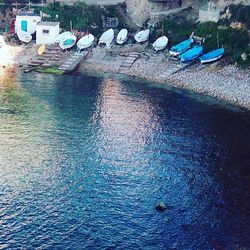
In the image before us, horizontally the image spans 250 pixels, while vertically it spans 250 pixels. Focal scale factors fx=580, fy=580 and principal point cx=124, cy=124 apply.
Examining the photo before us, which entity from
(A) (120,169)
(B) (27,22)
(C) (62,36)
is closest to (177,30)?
(C) (62,36)

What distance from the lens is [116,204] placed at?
150 ft

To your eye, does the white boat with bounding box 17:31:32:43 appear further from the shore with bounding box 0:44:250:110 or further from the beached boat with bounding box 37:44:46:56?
the beached boat with bounding box 37:44:46:56

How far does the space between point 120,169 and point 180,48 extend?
3557cm

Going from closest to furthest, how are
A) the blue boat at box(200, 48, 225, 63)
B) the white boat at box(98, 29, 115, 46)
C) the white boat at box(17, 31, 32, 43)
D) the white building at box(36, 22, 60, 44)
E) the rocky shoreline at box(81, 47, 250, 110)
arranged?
the rocky shoreline at box(81, 47, 250, 110), the blue boat at box(200, 48, 225, 63), the white boat at box(98, 29, 115, 46), the white building at box(36, 22, 60, 44), the white boat at box(17, 31, 32, 43)

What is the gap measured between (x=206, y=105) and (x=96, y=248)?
34950mm

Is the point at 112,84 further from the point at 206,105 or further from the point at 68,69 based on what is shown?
the point at 206,105

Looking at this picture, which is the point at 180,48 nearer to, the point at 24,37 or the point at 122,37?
the point at 122,37

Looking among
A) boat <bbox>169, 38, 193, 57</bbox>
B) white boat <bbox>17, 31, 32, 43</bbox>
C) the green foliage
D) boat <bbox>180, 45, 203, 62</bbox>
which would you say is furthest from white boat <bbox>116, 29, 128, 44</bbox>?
white boat <bbox>17, 31, 32, 43</bbox>

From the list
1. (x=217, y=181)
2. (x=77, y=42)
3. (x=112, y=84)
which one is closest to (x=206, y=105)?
(x=112, y=84)

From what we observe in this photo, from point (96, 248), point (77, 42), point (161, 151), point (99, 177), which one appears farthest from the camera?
point (77, 42)

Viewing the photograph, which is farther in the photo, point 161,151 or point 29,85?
point 29,85

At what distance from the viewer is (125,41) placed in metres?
89.1

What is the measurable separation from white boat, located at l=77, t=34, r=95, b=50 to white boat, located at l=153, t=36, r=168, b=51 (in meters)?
9.99

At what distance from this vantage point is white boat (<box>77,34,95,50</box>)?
8844 centimetres
